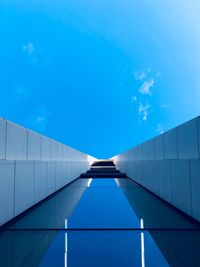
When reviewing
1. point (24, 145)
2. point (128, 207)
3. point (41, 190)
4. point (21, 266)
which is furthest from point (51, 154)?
point (21, 266)

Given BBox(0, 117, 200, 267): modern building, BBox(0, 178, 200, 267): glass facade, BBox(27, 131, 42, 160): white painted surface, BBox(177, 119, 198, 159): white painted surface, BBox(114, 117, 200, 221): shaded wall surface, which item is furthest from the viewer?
BBox(27, 131, 42, 160): white painted surface

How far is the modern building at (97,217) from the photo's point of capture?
2723mm

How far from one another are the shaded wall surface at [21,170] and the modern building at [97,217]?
0.01 metres

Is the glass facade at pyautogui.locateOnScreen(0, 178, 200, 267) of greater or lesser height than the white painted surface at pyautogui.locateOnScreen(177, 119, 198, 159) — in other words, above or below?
below

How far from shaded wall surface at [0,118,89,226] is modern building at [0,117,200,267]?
14 millimetres

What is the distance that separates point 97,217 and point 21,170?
1624mm

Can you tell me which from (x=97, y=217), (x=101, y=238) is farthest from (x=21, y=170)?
(x=101, y=238)

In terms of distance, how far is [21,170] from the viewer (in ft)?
15.0

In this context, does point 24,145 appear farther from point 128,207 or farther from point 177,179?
point 177,179

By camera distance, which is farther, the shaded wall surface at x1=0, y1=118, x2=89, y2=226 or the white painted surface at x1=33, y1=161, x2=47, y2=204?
the white painted surface at x1=33, y1=161, x2=47, y2=204

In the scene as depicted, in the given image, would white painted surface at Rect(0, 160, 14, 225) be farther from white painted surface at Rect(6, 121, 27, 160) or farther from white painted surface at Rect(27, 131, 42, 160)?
white painted surface at Rect(27, 131, 42, 160)

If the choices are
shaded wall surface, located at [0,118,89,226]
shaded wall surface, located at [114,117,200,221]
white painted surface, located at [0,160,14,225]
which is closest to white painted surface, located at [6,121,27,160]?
shaded wall surface, located at [0,118,89,226]

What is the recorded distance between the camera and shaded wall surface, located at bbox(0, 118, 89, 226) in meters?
3.88

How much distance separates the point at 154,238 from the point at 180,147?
2219mm
